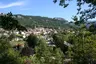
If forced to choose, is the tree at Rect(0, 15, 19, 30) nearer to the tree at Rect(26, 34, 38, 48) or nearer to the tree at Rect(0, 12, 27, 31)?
the tree at Rect(0, 12, 27, 31)

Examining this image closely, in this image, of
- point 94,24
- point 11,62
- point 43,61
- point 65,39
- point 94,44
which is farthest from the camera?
point 65,39

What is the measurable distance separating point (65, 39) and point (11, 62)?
251 feet

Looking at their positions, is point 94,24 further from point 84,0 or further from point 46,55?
point 46,55

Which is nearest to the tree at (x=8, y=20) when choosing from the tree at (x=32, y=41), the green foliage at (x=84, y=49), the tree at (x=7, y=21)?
the tree at (x=7, y=21)

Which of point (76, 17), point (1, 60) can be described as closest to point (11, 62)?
point (1, 60)

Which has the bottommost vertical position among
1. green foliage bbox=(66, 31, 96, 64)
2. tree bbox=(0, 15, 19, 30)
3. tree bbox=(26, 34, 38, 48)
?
tree bbox=(26, 34, 38, 48)

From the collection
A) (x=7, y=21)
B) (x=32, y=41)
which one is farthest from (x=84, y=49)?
(x=32, y=41)

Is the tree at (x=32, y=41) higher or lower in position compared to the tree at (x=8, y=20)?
lower

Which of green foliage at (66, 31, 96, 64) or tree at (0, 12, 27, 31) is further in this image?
green foliage at (66, 31, 96, 64)

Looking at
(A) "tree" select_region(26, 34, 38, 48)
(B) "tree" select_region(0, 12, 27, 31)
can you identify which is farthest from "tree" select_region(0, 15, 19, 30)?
(A) "tree" select_region(26, 34, 38, 48)

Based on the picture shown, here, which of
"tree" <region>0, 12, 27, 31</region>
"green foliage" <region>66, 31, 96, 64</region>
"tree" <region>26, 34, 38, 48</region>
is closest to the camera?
"tree" <region>0, 12, 27, 31</region>

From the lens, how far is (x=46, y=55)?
44.0 m

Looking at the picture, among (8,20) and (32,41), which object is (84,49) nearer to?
(8,20)

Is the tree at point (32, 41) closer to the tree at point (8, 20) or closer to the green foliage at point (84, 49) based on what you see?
the tree at point (8, 20)
